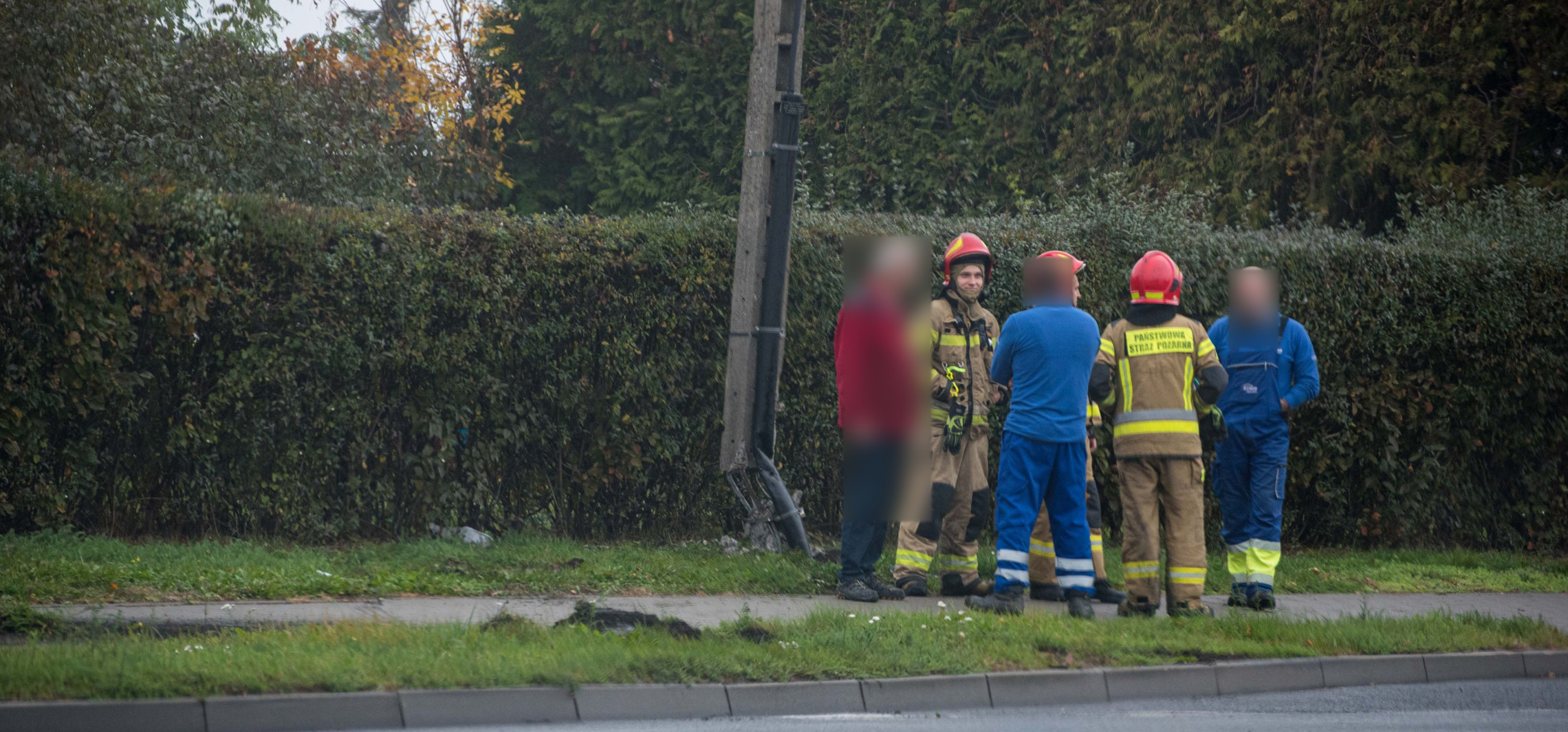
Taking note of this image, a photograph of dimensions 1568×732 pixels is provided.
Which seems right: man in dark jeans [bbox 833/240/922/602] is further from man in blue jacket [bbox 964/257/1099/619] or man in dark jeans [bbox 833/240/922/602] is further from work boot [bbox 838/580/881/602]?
man in blue jacket [bbox 964/257/1099/619]

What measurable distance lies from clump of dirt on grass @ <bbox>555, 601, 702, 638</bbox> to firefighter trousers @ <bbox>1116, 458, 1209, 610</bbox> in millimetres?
2614

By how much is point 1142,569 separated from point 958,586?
118 cm

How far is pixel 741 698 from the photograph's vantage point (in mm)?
5684

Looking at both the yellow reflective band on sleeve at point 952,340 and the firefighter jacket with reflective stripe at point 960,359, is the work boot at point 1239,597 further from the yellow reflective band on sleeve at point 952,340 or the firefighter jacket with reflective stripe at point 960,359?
the yellow reflective band on sleeve at point 952,340

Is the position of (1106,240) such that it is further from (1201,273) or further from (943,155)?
(943,155)

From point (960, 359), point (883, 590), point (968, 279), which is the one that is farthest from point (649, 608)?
point (968, 279)

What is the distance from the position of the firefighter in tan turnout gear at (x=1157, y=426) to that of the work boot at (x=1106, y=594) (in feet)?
2.21

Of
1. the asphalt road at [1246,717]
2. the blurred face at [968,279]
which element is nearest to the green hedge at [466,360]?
the blurred face at [968,279]

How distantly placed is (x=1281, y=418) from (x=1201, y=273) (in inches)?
118

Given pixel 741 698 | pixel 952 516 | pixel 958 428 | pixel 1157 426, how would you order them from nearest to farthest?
pixel 741 698 < pixel 1157 426 < pixel 958 428 < pixel 952 516

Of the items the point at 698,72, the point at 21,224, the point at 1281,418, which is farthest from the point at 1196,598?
the point at 698,72

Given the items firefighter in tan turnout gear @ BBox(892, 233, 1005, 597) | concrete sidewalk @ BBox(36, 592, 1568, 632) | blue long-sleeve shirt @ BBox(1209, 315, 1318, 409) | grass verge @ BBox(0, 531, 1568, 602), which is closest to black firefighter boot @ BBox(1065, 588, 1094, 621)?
concrete sidewalk @ BBox(36, 592, 1568, 632)

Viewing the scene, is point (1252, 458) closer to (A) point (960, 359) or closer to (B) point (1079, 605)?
(B) point (1079, 605)

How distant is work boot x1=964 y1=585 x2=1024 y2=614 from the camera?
7520mm
